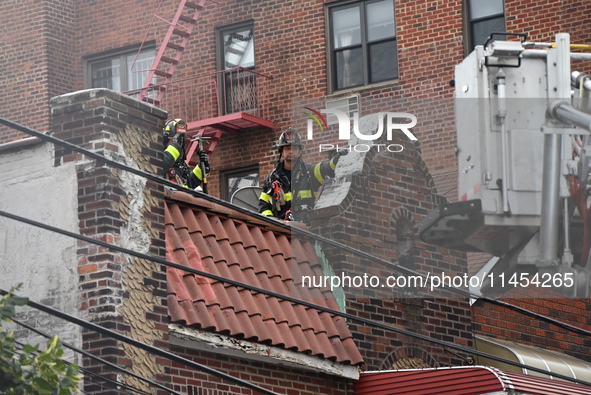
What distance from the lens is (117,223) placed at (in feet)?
36.0

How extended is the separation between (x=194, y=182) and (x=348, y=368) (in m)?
6.00

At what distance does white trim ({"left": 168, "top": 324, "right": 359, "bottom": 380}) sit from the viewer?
11.2 m

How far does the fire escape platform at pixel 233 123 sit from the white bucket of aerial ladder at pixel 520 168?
1302 cm

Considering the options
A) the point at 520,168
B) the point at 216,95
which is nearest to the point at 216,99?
the point at 216,95

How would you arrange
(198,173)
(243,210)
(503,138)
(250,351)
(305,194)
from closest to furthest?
(503,138) → (243,210) → (250,351) → (305,194) → (198,173)

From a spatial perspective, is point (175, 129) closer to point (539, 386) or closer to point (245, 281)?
point (245, 281)

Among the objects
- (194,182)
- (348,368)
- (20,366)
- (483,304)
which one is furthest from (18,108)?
(20,366)

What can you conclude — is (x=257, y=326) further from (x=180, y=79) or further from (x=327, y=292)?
(x=180, y=79)

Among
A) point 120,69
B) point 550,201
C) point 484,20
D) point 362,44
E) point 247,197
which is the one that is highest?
point 120,69

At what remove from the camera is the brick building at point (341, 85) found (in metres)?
13.9

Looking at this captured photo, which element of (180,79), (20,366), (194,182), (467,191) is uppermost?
(180,79)

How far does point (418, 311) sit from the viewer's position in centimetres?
1382

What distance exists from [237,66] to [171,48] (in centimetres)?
136

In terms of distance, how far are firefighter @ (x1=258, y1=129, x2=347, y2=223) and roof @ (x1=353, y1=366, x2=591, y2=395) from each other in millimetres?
2610
